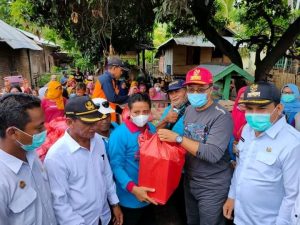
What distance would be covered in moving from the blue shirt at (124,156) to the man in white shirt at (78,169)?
0.73 feet

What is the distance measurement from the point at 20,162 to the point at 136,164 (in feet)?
Result: 3.60

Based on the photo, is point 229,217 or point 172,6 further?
point 172,6

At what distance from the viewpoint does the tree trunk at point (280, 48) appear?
23.0 feet

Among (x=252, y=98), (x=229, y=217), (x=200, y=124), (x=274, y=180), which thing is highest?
(x=252, y=98)

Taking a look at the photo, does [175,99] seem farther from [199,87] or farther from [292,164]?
[292,164]

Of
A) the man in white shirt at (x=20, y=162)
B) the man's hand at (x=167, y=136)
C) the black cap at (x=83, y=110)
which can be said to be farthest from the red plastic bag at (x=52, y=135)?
the man's hand at (x=167, y=136)

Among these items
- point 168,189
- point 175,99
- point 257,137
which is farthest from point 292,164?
point 175,99

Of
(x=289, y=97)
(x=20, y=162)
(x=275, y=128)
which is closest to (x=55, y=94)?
(x=20, y=162)

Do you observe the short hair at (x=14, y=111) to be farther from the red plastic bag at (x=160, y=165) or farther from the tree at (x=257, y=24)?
the tree at (x=257, y=24)

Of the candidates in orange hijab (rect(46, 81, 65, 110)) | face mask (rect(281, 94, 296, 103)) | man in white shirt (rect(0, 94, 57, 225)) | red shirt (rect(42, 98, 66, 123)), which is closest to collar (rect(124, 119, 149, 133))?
man in white shirt (rect(0, 94, 57, 225))

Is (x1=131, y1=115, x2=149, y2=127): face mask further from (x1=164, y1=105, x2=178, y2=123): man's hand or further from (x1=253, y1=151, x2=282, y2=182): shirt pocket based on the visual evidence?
(x1=253, y1=151, x2=282, y2=182): shirt pocket

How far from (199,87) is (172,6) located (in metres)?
1.60

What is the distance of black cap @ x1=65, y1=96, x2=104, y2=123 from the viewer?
1.93 m

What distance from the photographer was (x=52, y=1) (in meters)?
4.69
